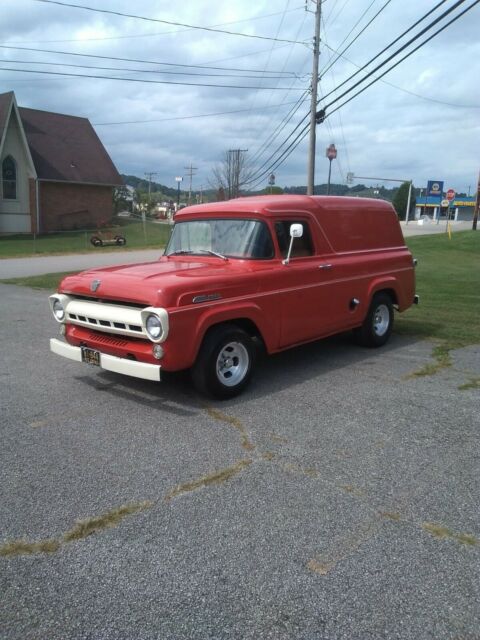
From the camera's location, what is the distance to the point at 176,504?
3416mm

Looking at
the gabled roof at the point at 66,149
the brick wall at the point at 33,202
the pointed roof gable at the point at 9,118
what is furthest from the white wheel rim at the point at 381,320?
the gabled roof at the point at 66,149

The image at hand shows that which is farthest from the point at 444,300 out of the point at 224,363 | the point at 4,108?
the point at 4,108

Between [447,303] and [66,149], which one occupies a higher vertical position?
[66,149]

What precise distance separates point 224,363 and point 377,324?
321 cm

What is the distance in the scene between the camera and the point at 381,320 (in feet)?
25.7

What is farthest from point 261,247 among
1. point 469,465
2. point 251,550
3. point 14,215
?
point 14,215

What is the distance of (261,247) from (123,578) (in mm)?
3768

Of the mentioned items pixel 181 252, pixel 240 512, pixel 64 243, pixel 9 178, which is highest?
pixel 9 178

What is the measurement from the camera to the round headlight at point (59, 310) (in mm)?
5797

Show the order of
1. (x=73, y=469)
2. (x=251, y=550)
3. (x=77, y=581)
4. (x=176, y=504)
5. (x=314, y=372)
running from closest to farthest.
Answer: (x=77, y=581) < (x=251, y=550) < (x=176, y=504) < (x=73, y=469) < (x=314, y=372)

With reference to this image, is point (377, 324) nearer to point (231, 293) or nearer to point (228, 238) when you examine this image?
point (228, 238)

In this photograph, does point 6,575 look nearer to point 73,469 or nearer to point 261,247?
point 73,469

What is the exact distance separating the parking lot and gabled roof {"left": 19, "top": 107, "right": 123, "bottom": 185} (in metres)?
33.0

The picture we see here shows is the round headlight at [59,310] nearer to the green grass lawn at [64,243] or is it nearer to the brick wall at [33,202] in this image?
the green grass lawn at [64,243]
